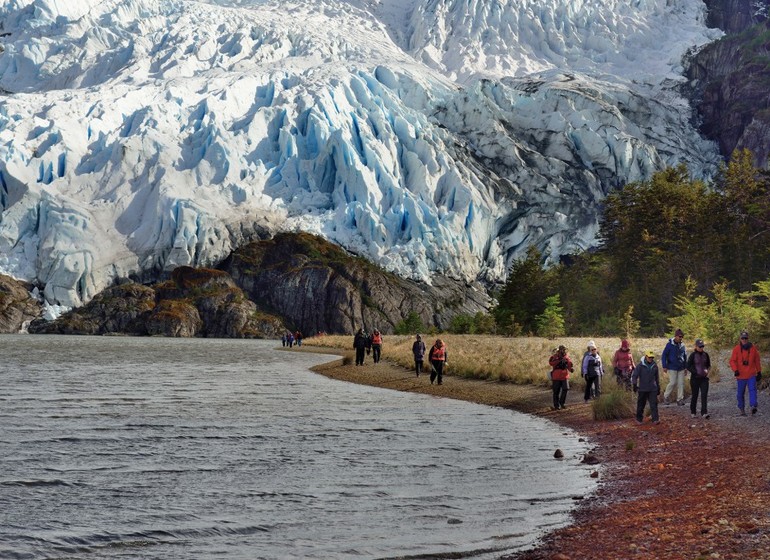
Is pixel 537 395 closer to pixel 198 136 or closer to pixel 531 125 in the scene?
pixel 198 136

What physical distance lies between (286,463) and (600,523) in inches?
253

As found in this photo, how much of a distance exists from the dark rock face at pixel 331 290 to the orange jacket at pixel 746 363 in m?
116

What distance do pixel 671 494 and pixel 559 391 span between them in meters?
12.8

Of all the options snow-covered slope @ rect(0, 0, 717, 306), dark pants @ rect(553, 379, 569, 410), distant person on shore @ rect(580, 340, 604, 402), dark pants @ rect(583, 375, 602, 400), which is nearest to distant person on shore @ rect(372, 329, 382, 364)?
dark pants @ rect(583, 375, 602, 400)

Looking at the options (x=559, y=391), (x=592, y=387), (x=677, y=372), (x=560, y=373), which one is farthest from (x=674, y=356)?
(x=592, y=387)

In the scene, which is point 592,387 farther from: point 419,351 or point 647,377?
point 419,351

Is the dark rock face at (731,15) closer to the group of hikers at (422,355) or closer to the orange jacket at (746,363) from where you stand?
the group of hikers at (422,355)

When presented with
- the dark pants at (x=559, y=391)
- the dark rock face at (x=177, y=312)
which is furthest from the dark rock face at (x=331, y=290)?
the dark pants at (x=559, y=391)

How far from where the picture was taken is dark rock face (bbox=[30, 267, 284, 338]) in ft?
422

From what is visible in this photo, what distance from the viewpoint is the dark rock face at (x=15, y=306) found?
4921 inches

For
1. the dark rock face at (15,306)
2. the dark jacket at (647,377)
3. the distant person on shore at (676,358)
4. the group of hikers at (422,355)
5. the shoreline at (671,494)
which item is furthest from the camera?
the dark rock face at (15,306)

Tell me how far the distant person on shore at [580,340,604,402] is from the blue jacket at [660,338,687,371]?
293 cm

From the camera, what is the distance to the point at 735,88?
155 m

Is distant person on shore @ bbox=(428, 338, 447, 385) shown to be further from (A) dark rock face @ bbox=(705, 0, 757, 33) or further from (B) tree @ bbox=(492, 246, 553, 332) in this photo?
(A) dark rock face @ bbox=(705, 0, 757, 33)
